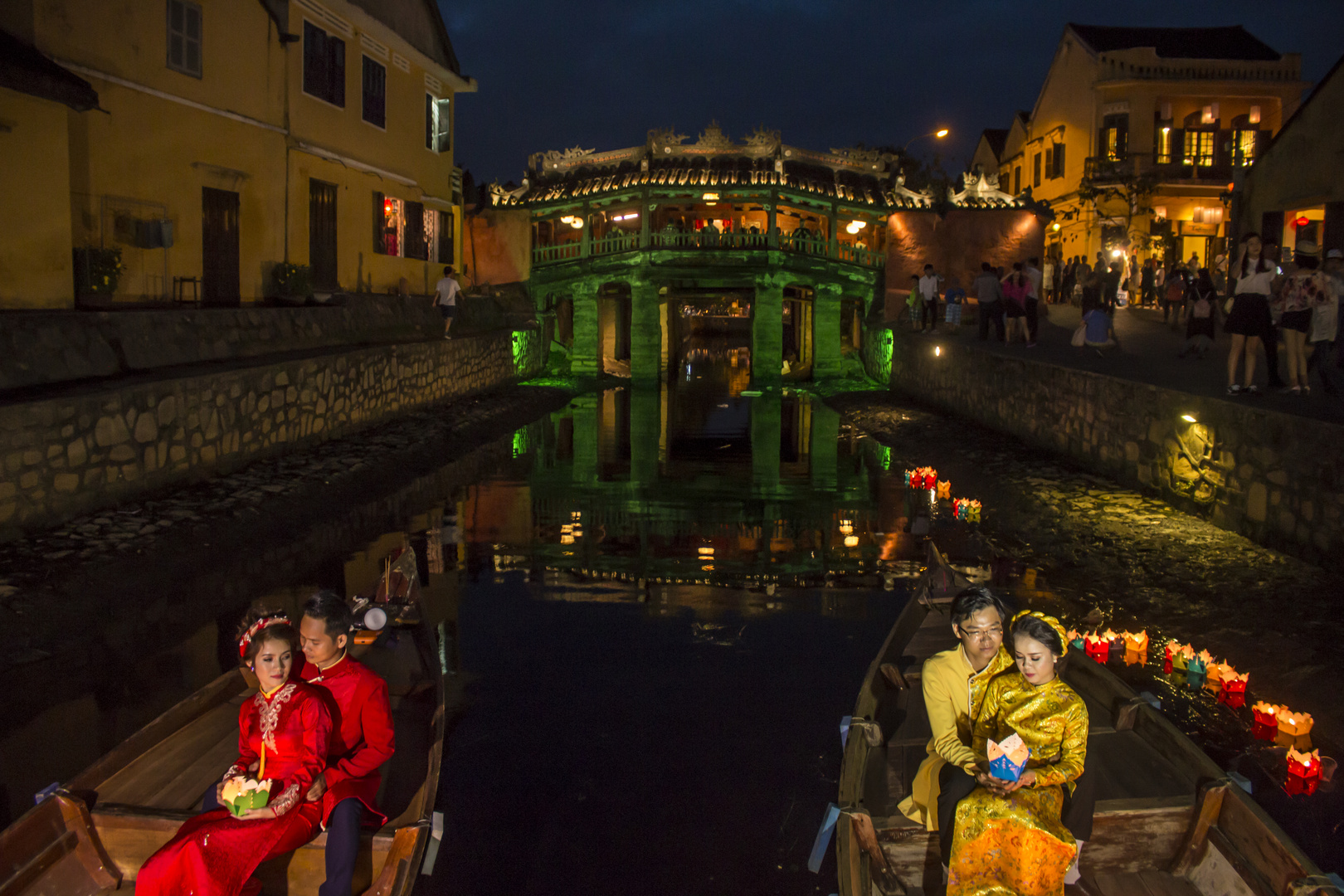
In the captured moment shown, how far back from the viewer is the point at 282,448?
13867mm

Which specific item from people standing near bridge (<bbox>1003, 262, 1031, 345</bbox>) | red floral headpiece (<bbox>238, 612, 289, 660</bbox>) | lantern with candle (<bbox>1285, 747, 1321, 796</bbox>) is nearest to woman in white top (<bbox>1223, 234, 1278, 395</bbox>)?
lantern with candle (<bbox>1285, 747, 1321, 796</bbox>)

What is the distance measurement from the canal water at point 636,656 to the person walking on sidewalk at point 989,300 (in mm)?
7075

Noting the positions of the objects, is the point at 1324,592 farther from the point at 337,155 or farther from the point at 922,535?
the point at 337,155

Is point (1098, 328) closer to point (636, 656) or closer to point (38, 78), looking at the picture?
point (636, 656)

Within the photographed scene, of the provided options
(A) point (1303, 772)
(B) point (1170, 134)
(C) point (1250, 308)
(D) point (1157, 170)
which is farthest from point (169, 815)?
(B) point (1170, 134)

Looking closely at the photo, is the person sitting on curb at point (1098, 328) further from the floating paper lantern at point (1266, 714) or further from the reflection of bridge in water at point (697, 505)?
the floating paper lantern at point (1266, 714)

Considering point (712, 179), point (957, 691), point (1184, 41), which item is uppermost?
point (1184, 41)

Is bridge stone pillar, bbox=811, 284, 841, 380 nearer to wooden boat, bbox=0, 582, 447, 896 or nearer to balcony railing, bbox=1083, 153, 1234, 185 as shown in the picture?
balcony railing, bbox=1083, 153, 1234, 185

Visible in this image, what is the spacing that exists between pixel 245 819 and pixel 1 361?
8583 mm

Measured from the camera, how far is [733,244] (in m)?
30.5

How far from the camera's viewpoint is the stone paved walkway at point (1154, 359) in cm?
1104

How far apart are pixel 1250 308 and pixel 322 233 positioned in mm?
17326

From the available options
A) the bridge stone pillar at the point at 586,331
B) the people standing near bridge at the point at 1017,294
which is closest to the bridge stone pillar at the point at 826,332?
the bridge stone pillar at the point at 586,331

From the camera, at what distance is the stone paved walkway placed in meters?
11.0
